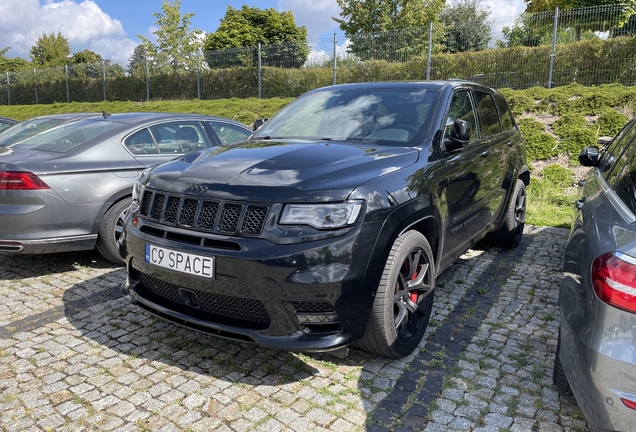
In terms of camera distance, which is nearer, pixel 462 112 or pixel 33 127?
pixel 462 112

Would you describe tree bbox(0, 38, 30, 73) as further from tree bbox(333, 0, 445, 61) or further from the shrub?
the shrub

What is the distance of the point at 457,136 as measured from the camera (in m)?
3.72

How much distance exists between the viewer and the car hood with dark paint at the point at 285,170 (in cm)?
277

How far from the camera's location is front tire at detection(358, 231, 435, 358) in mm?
2924

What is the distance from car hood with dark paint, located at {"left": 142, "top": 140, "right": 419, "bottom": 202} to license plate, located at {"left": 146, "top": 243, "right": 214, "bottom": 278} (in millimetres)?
373

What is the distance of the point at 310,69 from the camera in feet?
58.0

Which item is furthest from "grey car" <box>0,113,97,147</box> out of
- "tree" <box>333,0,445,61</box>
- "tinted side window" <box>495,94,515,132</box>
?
"tree" <box>333,0,445,61</box>

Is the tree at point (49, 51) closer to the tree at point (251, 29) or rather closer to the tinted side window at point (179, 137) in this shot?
the tree at point (251, 29)

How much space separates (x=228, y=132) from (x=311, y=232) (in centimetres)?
397

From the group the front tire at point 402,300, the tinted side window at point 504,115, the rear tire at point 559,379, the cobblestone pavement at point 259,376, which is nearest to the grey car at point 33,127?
the cobblestone pavement at point 259,376

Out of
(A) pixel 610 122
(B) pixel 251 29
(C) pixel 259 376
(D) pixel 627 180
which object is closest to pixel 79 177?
(C) pixel 259 376

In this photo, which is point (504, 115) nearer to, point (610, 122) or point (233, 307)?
point (233, 307)

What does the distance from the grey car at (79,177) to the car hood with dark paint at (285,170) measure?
166cm

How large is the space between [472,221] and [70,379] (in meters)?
3.30
